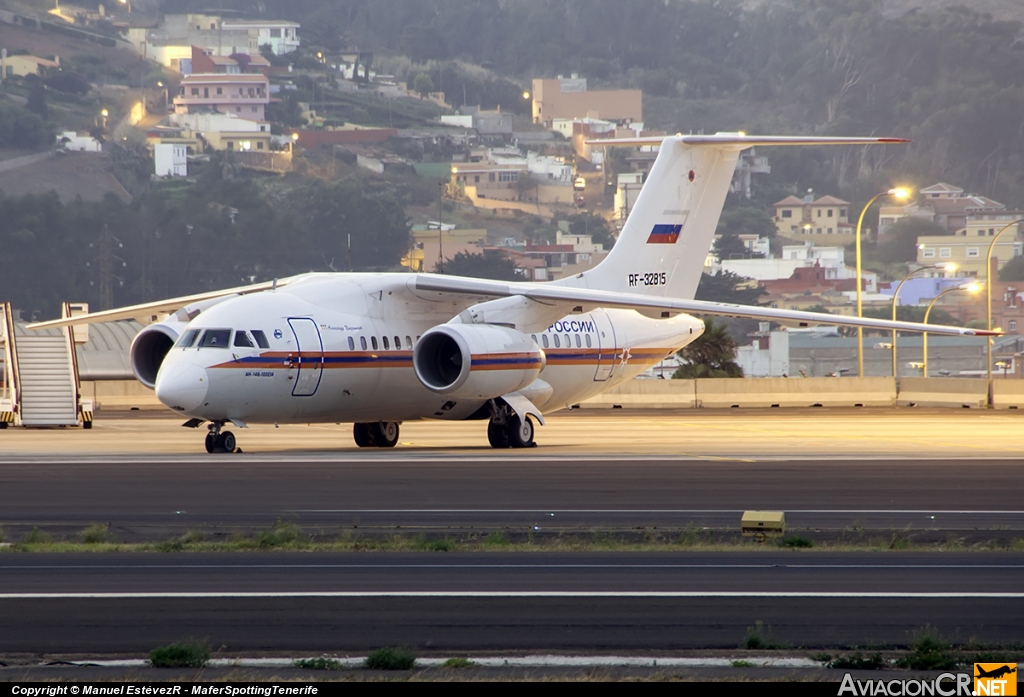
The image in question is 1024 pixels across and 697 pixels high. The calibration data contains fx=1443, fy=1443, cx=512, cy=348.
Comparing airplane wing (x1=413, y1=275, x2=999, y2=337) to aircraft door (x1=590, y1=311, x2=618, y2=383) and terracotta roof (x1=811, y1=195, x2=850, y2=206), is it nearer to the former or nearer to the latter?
aircraft door (x1=590, y1=311, x2=618, y2=383)

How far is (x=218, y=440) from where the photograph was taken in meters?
24.2

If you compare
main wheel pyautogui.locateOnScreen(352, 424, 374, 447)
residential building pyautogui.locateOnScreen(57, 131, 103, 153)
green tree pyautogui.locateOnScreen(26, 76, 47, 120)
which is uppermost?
green tree pyautogui.locateOnScreen(26, 76, 47, 120)

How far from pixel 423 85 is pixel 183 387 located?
170650 mm

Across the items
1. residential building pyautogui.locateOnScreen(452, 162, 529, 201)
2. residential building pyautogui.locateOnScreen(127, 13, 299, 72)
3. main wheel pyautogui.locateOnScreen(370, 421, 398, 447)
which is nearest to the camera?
main wheel pyautogui.locateOnScreen(370, 421, 398, 447)

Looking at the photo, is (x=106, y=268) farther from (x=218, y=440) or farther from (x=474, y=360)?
(x=474, y=360)

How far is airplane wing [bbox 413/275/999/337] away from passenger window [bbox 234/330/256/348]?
12.2 ft

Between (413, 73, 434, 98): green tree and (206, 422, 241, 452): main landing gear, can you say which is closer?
(206, 422, 241, 452): main landing gear

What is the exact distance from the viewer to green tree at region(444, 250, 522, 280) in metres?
101

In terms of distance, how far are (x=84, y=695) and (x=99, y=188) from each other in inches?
4999

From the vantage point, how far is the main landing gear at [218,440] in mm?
24094

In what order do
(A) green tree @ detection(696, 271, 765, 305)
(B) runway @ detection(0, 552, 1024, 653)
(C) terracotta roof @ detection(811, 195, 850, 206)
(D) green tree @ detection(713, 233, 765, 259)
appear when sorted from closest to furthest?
(B) runway @ detection(0, 552, 1024, 653)
(A) green tree @ detection(696, 271, 765, 305)
(D) green tree @ detection(713, 233, 765, 259)
(C) terracotta roof @ detection(811, 195, 850, 206)

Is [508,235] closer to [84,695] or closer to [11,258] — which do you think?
[11,258]

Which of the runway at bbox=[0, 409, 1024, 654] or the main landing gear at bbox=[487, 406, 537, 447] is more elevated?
the runway at bbox=[0, 409, 1024, 654]

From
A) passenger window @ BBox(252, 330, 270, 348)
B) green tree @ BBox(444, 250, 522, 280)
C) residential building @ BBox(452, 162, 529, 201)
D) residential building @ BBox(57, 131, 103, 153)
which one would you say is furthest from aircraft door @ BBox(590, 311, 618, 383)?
residential building @ BBox(452, 162, 529, 201)
